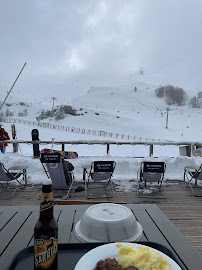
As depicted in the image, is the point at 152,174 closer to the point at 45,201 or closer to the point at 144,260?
the point at 144,260

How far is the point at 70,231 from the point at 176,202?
12.2ft

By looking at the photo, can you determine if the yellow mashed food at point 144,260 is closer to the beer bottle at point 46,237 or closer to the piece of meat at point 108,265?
the piece of meat at point 108,265

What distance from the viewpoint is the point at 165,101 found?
284 ft

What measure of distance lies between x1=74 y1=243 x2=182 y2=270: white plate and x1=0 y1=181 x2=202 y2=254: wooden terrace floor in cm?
224

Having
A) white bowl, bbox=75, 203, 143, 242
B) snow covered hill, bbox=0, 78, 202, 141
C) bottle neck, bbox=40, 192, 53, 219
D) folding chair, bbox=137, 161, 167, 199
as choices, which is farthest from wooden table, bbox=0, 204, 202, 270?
snow covered hill, bbox=0, 78, 202, 141

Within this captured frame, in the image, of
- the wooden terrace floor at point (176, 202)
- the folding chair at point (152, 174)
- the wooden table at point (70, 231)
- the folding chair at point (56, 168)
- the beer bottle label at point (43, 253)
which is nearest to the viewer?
the beer bottle label at point (43, 253)

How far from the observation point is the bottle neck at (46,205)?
0.98 m

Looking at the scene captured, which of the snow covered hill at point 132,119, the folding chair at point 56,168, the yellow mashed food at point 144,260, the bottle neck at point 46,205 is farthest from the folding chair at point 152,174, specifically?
the snow covered hill at point 132,119

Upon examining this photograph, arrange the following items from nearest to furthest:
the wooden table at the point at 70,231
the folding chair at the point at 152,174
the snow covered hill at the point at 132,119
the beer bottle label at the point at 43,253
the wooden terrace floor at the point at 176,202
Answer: the beer bottle label at the point at 43,253, the wooden table at the point at 70,231, the wooden terrace floor at the point at 176,202, the folding chair at the point at 152,174, the snow covered hill at the point at 132,119

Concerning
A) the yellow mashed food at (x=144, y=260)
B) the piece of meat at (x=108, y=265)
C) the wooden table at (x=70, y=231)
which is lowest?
the wooden table at (x=70, y=231)

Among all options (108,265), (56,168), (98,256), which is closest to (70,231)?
(98,256)

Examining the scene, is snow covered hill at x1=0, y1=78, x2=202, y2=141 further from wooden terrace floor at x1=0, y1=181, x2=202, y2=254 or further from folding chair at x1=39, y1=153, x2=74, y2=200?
wooden terrace floor at x1=0, y1=181, x2=202, y2=254

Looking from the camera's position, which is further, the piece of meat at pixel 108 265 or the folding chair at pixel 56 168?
the folding chair at pixel 56 168

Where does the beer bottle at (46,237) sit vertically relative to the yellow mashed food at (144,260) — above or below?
above
